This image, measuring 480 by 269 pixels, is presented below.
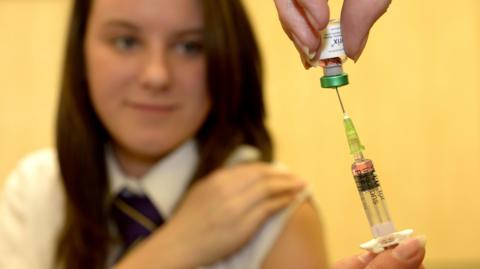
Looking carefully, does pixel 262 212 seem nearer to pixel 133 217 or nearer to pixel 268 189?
pixel 268 189

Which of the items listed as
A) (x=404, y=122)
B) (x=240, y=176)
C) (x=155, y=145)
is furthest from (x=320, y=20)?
(x=404, y=122)

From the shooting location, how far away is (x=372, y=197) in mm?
629

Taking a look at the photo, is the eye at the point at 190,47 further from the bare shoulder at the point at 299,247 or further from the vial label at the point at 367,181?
the vial label at the point at 367,181

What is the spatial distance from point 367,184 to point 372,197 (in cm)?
2

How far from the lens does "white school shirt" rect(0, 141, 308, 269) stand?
1.19 metres

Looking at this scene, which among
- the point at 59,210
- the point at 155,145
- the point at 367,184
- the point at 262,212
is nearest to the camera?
the point at 367,184

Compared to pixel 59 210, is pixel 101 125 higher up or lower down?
higher up

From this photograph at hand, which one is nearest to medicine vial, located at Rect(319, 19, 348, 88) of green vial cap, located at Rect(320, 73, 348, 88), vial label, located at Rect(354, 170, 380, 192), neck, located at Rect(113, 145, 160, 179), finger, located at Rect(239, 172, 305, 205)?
green vial cap, located at Rect(320, 73, 348, 88)

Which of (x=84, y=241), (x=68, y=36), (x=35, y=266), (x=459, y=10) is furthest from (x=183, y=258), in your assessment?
(x=459, y=10)

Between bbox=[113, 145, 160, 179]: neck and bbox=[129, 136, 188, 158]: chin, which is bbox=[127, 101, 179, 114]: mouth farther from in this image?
bbox=[113, 145, 160, 179]: neck

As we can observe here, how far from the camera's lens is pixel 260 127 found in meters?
1.30

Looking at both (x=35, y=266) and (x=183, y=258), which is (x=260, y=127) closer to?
(x=183, y=258)

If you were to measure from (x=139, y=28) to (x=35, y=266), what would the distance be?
536mm

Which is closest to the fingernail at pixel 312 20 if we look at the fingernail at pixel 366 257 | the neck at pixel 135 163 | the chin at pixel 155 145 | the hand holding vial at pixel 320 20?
the hand holding vial at pixel 320 20
